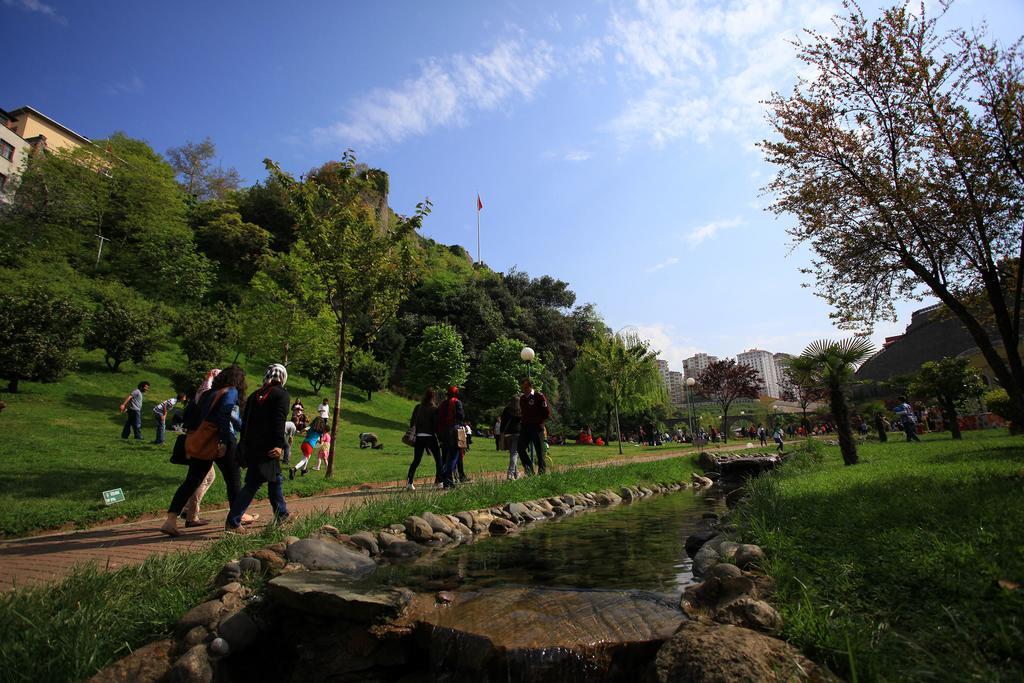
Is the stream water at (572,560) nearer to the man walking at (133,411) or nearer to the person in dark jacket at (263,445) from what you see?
the person in dark jacket at (263,445)

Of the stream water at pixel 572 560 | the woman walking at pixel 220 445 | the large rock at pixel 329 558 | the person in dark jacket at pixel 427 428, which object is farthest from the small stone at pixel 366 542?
the person in dark jacket at pixel 427 428

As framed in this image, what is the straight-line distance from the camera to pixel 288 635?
3693 millimetres

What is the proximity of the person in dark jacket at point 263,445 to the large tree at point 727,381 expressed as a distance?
35516 mm

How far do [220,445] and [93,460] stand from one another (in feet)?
29.2

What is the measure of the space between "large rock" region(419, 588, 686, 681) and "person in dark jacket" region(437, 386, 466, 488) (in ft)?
19.2

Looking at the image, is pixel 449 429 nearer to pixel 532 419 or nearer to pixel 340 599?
A: pixel 532 419

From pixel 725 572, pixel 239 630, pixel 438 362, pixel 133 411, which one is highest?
pixel 438 362

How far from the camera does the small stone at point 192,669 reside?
124 inches

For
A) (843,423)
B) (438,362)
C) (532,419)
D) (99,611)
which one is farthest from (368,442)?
(99,611)

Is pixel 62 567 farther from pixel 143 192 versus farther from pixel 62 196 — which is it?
pixel 143 192

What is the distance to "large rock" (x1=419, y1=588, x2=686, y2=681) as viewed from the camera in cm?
294

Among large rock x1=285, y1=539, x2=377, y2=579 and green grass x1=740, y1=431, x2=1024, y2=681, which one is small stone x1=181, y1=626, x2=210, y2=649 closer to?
large rock x1=285, y1=539, x2=377, y2=579

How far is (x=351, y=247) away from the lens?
12.5 metres

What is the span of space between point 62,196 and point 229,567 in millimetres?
47309
